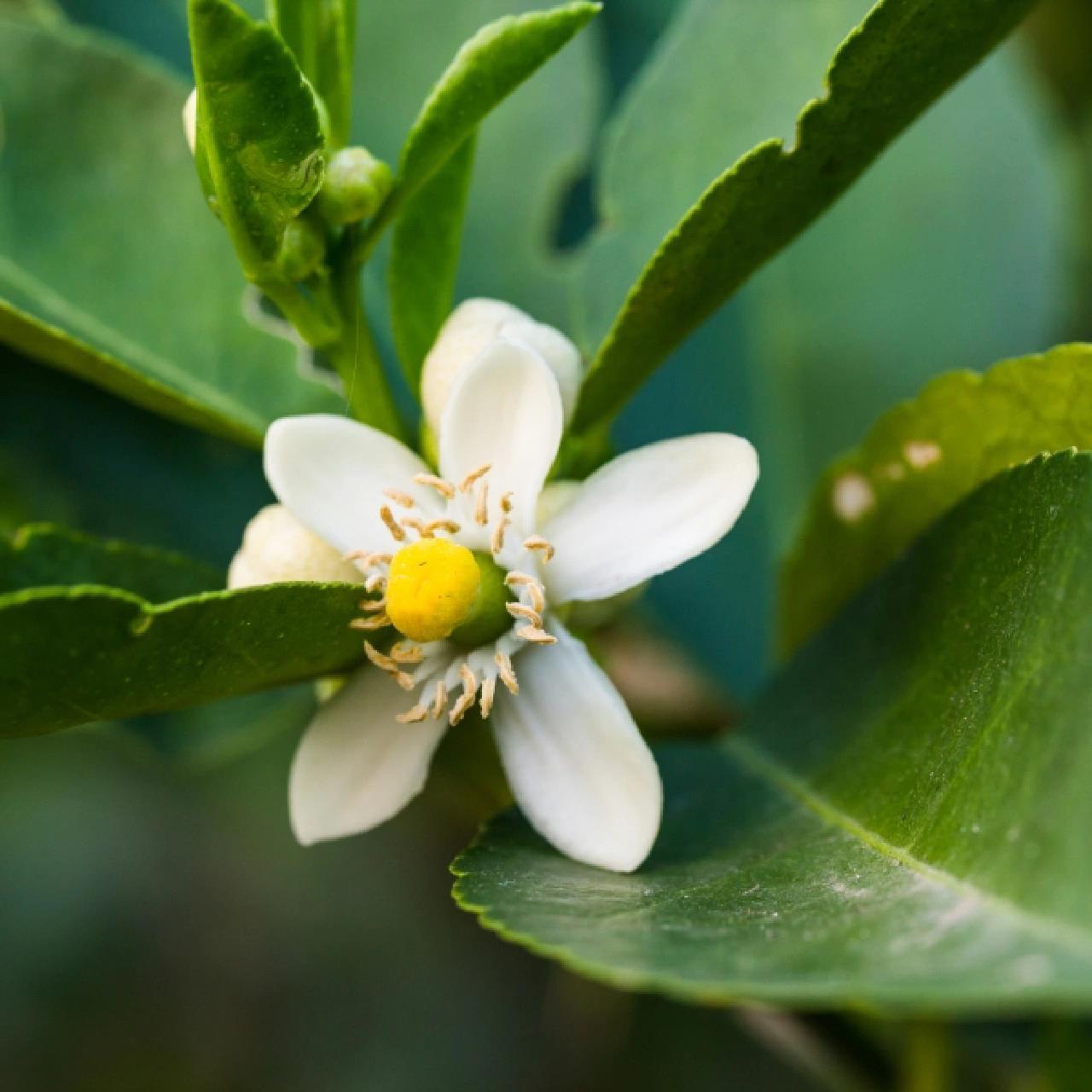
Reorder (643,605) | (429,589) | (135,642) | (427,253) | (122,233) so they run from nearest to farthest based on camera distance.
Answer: (135,642) < (429,589) < (427,253) < (122,233) < (643,605)

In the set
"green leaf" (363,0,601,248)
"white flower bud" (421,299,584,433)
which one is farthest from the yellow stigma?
"green leaf" (363,0,601,248)

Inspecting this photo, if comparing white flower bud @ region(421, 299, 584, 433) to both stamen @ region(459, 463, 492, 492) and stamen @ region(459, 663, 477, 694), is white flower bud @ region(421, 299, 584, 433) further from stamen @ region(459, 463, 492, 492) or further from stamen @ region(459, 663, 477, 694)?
stamen @ region(459, 663, 477, 694)

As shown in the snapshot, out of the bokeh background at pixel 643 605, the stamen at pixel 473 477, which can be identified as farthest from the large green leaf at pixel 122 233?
the stamen at pixel 473 477

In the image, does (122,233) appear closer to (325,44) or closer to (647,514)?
(325,44)

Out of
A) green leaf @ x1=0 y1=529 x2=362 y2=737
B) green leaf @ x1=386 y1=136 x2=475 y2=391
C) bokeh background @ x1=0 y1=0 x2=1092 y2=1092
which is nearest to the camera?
green leaf @ x1=0 y1=529 x2=362 y2=737

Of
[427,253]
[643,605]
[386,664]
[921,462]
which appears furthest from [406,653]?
[643,605]
